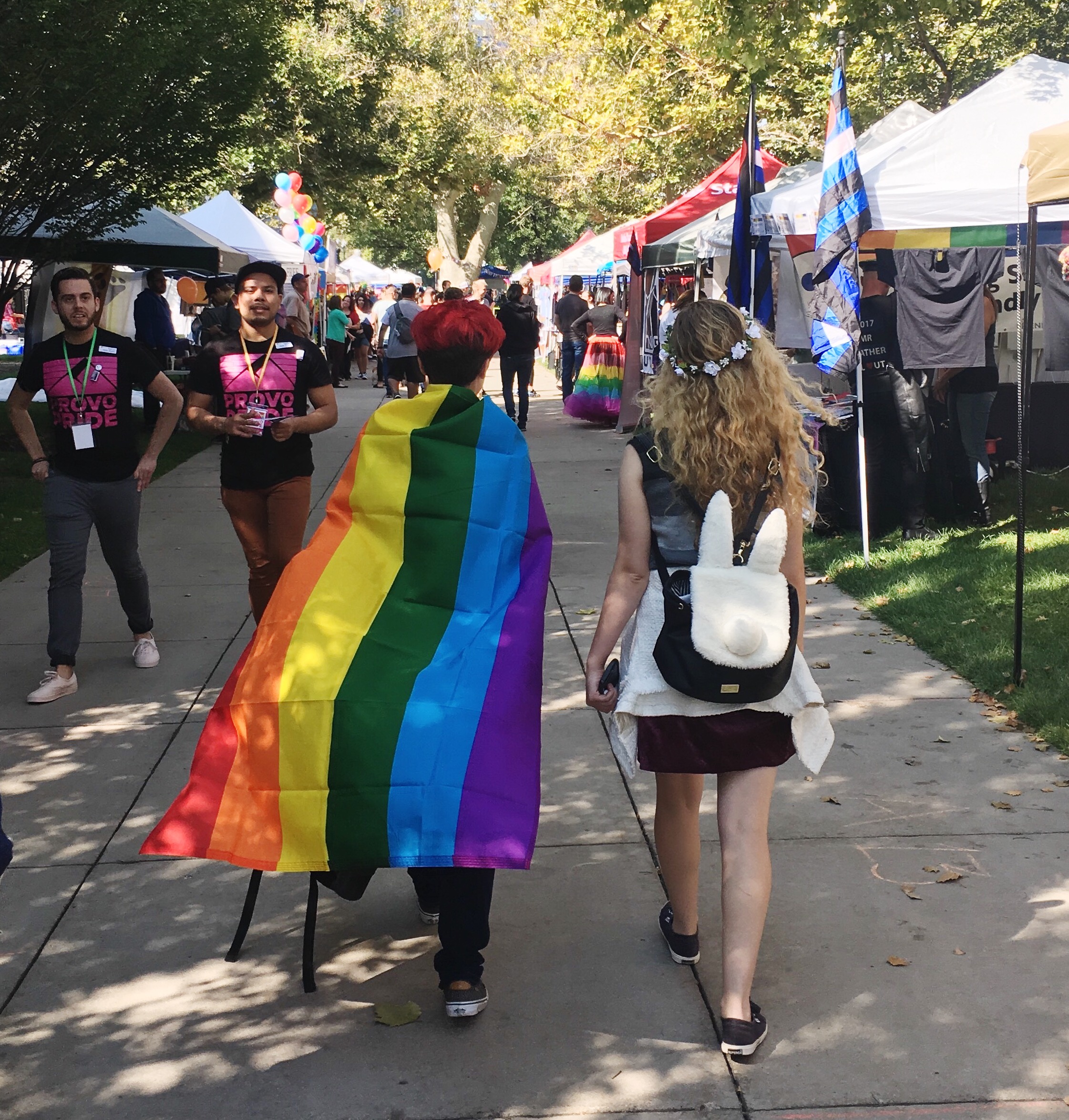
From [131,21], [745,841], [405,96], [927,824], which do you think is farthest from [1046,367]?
[405,96]

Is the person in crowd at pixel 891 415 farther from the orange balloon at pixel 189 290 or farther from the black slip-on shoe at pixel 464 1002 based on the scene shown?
the orange balloon at pixel 189 290

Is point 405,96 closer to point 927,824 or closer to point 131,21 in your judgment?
point 131,21

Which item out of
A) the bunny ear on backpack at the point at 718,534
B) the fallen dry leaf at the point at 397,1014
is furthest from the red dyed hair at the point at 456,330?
the fallen dry leaf at the point at 397,1014

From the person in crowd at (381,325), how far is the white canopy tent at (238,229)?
1966 millimetres

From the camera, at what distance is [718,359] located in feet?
10.5

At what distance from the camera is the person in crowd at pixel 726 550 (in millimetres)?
3215

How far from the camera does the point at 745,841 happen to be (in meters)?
3.30

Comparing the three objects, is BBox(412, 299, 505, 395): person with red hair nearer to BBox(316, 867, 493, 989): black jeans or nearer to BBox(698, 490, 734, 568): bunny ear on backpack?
BBox(698, 490, 734, 568): bunny ear on backpack

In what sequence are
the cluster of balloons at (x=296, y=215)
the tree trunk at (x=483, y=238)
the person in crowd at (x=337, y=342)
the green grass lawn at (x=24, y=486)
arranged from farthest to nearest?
the tree trunk at (x=483, y=238) < the person in crowd at (x=337, y=342) < the cluster of balloons at (x=296, y=215) < the green grass lawn at (x=24, y=486)

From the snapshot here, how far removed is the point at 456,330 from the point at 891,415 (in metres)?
6.43

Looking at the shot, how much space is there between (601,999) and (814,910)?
2.75 ft

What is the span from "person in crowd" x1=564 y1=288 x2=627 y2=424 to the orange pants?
486 inches

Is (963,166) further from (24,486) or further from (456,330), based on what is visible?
(24,486)

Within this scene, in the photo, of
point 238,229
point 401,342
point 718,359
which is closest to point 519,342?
point 401,342
